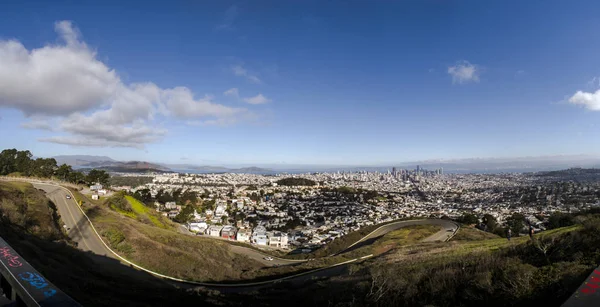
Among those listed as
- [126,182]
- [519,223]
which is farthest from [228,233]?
[126,182]

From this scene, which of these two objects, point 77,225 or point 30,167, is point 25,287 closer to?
point 77,225

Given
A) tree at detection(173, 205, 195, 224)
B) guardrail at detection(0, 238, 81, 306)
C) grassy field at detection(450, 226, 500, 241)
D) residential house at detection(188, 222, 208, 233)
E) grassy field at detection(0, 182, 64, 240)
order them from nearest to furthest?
guardrail at detection(0, 238, 81, 306) < grassy field at detection(0, 182, 64, 240) < grassy field at detection(450, 226, 500, 241) < residential house at detection(188, 222, 208, 233) < tree at detection(173, 205, 195, 224)

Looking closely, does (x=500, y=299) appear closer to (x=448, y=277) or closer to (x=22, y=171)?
(x=448, y=277)

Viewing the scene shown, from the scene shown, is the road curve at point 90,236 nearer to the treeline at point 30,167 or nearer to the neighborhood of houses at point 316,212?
the treeline at point 30,167

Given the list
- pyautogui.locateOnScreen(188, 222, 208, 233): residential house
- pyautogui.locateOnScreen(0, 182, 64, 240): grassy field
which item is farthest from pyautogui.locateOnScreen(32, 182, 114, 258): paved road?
pyautogui.locateOnScreen(188, 222, 208, 233): residential house

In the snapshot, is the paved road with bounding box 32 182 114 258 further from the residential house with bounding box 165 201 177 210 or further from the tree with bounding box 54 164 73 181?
the residential house with bounding box 165 201 177 210

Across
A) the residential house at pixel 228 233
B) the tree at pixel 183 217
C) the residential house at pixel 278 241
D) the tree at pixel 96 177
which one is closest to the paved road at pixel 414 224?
the residential house at pixel 278 241

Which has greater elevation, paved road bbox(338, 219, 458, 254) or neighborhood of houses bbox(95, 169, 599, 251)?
paved road bbox(338, 219, 458, 254)
